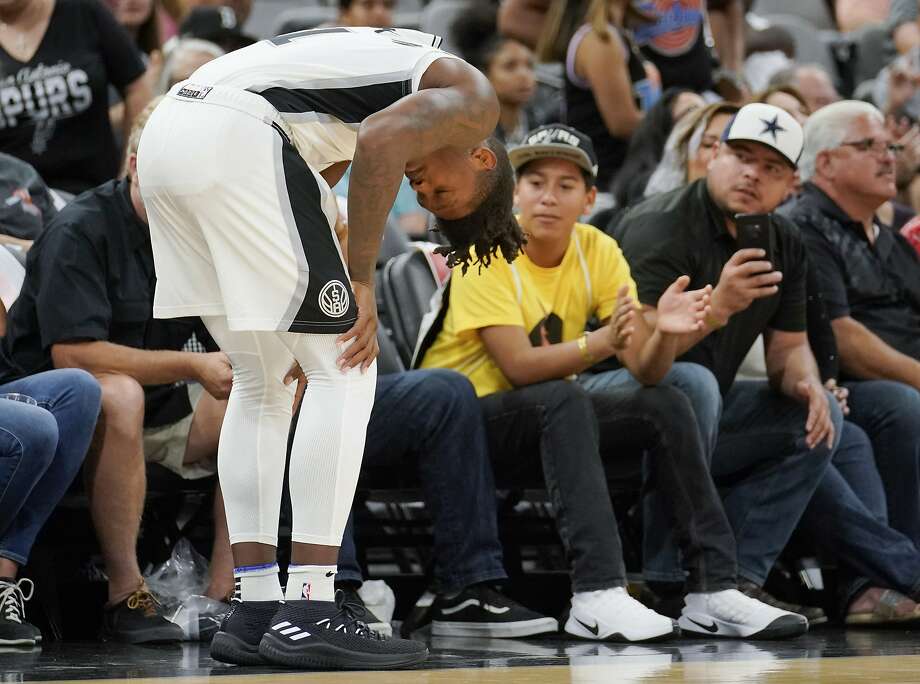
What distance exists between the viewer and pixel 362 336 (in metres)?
3.21

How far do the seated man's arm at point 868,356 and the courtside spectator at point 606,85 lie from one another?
183cm

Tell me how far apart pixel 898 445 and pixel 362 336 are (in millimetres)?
2433

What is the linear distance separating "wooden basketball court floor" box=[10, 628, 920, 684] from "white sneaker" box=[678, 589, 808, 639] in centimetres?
7

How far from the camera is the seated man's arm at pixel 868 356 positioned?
16.9 ft

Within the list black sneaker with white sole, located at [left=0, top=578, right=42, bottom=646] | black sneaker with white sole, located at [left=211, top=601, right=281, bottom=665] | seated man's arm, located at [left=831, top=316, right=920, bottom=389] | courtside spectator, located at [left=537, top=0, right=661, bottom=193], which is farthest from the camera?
courtside spectator, located at [left=537, top=0, right=661, bottom=193]

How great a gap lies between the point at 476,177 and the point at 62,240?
130 centimetres

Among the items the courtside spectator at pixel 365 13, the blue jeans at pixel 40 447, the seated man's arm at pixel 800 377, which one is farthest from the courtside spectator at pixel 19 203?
the courtside spectator at pixel 365 13

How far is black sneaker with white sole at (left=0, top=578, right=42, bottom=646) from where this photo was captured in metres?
3.58

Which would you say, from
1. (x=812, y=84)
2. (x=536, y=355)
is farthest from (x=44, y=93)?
(x=812, y=84)

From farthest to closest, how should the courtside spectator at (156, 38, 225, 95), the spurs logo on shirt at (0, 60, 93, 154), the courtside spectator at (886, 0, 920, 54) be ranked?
the courtside spectator at (886, 0, 920, 54) < the courtside spectator at (156, 38, 225, 95) < the spurs logo on shirt at (0, 60, 93, 154)

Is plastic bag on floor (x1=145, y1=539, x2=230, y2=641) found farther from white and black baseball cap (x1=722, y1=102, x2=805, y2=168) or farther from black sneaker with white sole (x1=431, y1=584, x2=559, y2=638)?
white and black baseball cap (x1=722, y1=102, x2=805, y2=168)

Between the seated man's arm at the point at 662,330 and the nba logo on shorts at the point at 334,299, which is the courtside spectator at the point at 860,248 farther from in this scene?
the nba logo on shorts at the point at 334,299

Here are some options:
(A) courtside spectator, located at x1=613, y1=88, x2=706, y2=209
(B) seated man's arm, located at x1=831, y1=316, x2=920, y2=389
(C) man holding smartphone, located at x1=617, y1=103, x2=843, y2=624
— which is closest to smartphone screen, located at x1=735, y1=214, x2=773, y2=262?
(C) man holding smartphone, located at x1=617, y1=103, x2=843, y2=624

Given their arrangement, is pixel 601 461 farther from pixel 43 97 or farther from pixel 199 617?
pixel 43 97
